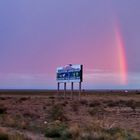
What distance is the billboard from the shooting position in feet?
201

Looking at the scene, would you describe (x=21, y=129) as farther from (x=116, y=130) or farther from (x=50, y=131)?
(x=116, y=130)

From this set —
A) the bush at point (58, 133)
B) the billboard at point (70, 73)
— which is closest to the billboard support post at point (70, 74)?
the billboard at point (70, 73)

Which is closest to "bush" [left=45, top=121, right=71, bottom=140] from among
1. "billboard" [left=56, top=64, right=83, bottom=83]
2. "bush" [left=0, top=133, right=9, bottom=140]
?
"bush" [left=0, top=133, right=9, bottom=140]

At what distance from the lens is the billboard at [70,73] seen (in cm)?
6141

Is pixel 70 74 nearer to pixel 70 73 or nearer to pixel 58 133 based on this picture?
pixel 70 73

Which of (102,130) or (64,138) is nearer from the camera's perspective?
(64,138)

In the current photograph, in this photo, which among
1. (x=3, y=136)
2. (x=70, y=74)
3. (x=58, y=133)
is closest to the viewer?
(x=3, y=136)

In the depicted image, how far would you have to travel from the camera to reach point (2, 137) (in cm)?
1686

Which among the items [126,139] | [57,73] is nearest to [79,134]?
[126,139]

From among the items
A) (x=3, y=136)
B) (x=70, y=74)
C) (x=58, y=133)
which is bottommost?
(x=58, y=133)

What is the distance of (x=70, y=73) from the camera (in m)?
65.3

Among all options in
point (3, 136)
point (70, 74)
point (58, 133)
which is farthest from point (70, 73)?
point (3, 136)

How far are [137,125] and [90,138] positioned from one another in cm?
1187

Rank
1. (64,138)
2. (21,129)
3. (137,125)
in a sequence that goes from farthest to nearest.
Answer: (137,125), (21,129), (64,138)
